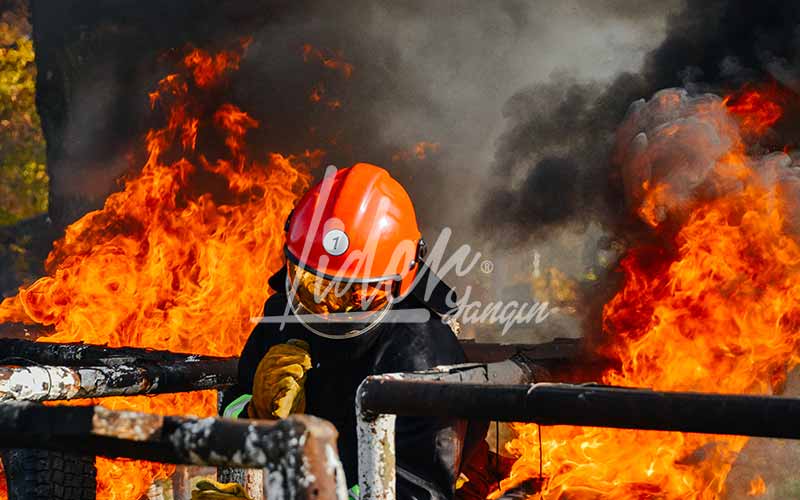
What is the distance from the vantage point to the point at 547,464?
17.3ft

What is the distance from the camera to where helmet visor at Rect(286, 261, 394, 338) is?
378 centimetres

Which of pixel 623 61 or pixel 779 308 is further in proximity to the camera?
pixel 623 61

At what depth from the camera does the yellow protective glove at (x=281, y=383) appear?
3.49 metres

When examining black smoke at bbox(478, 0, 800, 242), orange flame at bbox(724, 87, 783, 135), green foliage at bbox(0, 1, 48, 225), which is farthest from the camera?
green foliage at bbox(0, 1, 48, 225)

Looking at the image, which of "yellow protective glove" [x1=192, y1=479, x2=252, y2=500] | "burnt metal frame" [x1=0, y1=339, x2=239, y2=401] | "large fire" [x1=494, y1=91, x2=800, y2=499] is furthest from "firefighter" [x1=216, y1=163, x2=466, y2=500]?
"large fire" [x1=494, y1=91, x2=800, y2=499]

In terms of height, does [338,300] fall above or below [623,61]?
below

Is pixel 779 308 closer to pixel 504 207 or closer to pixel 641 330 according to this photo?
pixel 641 330

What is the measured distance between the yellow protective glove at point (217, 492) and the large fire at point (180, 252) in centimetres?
355

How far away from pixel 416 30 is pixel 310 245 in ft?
34.6

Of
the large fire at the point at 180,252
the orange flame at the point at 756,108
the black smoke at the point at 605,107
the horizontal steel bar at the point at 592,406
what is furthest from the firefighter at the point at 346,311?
the orange flame at the point at 756,108

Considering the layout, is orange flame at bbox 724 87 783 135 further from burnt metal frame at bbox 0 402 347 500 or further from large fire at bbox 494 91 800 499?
burnt metal frame at bbox 0 402 347 500

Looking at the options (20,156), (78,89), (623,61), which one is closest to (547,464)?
(623,61)

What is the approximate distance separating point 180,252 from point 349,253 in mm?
6345

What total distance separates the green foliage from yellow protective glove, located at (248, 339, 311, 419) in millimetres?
20961
